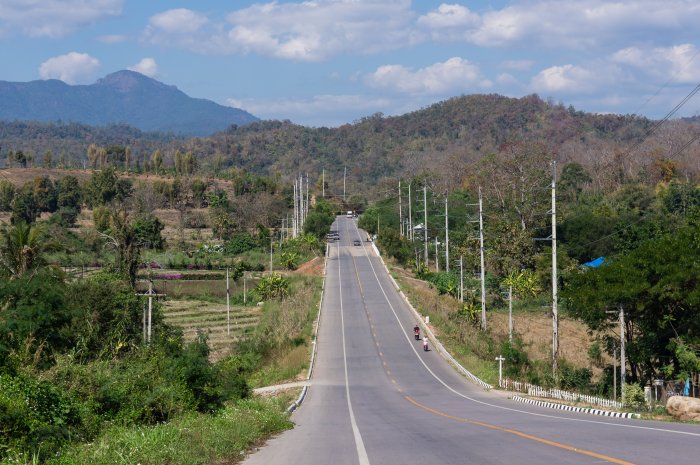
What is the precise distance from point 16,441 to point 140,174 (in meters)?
147

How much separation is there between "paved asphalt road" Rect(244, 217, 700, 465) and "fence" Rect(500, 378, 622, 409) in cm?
147

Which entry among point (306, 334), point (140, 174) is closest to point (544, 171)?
point (306, 334)

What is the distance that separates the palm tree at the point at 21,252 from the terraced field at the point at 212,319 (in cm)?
1160

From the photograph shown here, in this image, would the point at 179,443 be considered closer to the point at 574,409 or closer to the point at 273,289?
the point at 574,409

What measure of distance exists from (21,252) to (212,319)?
2184 centimetres

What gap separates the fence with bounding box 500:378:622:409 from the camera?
29.8 meters

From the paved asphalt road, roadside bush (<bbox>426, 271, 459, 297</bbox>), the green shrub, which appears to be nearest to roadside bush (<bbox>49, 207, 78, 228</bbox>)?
roadside bush (<bbox>426, 271, 459, 297</bbox>)

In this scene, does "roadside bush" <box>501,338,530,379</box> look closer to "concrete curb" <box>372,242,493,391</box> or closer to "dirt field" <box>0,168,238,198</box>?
"concrete curb" <box>372,242,493,391</box>

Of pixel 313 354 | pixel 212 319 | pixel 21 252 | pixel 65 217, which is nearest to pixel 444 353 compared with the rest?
pixel 313 354

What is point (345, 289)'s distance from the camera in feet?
268

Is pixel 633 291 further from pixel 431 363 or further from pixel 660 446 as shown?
pixel 660 446

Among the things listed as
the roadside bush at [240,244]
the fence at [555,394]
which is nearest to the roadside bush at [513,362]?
the fence at [555,394]

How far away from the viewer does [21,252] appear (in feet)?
153

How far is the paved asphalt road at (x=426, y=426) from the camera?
13367 mm
